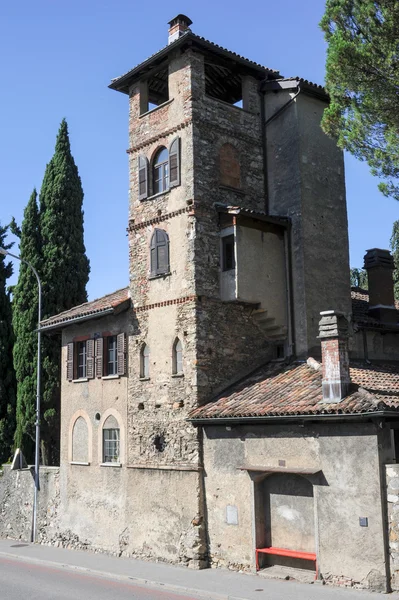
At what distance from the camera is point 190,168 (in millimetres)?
19000

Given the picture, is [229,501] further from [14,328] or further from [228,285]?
[14,328]

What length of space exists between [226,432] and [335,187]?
868cm

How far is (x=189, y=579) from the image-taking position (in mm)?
15516

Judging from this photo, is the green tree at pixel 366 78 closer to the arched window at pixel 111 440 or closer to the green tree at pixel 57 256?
the arched window at pixel 111 440

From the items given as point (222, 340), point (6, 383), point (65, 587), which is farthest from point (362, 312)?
point (6, 383)

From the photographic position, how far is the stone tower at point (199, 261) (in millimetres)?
18203

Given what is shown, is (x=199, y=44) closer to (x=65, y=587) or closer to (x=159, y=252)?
(x=159, y=252)

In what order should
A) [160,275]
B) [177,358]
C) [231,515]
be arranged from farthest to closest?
[160,275]
[177,358]
[231,515]

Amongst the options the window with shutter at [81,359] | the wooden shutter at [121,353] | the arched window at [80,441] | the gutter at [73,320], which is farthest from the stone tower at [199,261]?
the window with shutter at [81,359]

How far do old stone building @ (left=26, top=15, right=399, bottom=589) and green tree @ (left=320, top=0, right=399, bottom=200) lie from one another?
390 cm

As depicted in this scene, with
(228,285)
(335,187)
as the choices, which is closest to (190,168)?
(228,285)

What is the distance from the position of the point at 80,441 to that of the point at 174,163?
31.3ft

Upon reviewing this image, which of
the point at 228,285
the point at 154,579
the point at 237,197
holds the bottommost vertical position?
the point at 154,579

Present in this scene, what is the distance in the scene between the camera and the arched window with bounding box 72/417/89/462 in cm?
2153
